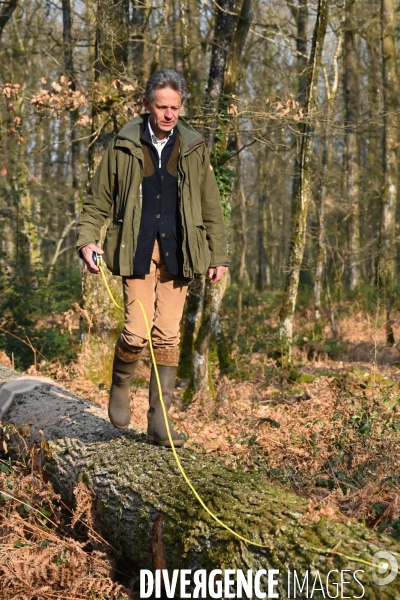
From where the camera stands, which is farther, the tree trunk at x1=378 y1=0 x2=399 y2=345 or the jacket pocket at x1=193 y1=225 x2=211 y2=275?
the tree trunk at x1=378 y1=0 x2=399 y2=345

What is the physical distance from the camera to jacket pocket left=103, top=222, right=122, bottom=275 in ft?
15.7

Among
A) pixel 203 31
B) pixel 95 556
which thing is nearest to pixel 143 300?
pixel 95 556

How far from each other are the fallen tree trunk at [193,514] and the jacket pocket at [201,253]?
1.33 meters

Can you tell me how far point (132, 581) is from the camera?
420 cm

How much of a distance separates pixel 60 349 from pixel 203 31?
954 centimetres

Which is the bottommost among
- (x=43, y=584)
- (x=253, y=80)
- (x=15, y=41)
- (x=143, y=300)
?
(x=43, y=584)

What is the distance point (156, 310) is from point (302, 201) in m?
6.13

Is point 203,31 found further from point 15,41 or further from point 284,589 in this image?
point 284,589

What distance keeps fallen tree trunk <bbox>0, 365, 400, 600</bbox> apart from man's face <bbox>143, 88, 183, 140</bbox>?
2.33 metres

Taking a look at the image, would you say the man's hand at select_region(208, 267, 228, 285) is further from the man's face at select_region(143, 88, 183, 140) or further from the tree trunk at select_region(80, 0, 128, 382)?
the tree trunk at select_region(80, 0, 128, 382)

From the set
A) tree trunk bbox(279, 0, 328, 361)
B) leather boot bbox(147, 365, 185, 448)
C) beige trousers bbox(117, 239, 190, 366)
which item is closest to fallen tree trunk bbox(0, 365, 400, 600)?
leather boot bbox(147, 365, 185, 448)

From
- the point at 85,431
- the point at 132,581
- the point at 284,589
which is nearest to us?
the point at 284,589

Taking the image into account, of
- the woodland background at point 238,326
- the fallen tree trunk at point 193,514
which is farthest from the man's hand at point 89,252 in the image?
the woodland background at point 238,326

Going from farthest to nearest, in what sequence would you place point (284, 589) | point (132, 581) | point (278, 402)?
point (278, 402)
point (132, 581)
point (284, 589)
